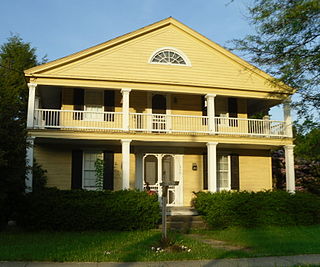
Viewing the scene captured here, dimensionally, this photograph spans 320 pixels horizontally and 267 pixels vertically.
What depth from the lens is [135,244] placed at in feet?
29.7

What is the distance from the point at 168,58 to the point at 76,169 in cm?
616

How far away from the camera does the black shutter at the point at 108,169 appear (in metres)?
15.3

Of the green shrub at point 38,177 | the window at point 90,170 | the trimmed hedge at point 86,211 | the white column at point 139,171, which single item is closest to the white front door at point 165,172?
the white column at point 139,171

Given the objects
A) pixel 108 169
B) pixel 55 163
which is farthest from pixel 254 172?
pixel 55 163

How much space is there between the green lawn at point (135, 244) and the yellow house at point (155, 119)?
11.3 ft

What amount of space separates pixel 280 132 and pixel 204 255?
377 inches

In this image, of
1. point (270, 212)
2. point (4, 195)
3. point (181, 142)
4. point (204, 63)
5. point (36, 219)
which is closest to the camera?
point (4, 195)

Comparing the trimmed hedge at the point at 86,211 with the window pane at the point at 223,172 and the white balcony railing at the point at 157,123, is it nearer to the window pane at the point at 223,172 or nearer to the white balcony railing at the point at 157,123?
the white balcony railing at the point at 157,123

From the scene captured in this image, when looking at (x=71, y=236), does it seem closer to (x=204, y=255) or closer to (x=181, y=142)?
(x=204, y=255)

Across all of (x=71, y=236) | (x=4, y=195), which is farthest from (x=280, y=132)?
(x=4, y=195)

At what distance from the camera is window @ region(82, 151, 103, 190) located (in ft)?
50.5

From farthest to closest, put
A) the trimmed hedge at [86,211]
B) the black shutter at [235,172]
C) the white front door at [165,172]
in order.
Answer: the black shutter at [235,172] < the white front door at [165,172] < the trimmed hedge at [86,211]

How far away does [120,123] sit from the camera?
15.6m

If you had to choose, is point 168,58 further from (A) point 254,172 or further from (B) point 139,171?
(A) point 254,172
